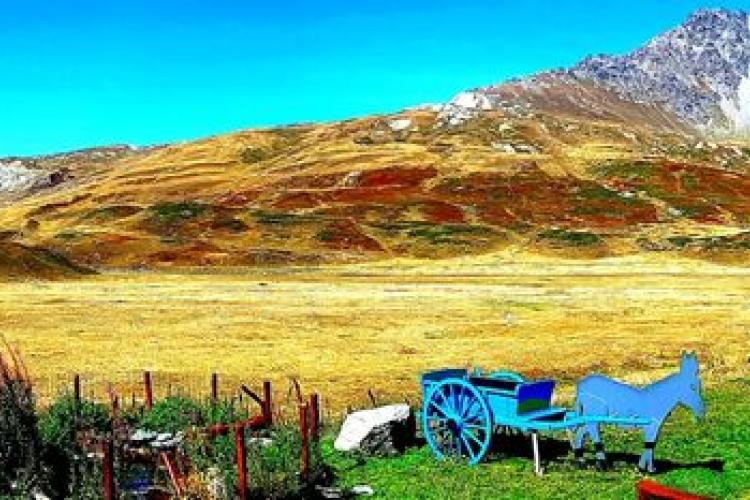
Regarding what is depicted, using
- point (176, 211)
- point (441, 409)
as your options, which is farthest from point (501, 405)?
point (176, 211)

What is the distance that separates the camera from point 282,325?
181 ft

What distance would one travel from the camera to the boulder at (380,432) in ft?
73.9

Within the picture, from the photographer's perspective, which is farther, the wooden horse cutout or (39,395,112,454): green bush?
the wooden horse cutout

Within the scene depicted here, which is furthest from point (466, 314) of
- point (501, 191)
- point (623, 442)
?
point (501, 191)

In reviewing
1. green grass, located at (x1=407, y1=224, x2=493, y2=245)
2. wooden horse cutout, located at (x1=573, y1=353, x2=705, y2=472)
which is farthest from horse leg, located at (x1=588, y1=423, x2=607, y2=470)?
green grass, located at (x1=407, y1=224, x2=493, y2=245)

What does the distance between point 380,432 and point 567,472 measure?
14.6ft

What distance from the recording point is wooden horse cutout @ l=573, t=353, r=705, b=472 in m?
20.6

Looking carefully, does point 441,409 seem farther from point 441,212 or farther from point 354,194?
point 354,194

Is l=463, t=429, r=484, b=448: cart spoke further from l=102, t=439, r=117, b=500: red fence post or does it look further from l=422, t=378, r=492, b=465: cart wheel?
l=102, t=439, r=117, b=500: red fence post

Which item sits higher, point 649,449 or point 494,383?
point 494,383

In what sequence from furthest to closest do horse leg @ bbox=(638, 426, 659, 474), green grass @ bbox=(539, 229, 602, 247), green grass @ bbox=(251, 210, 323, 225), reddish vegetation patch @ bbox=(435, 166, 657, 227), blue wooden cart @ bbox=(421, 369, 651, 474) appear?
reddish vegetation patch @ bbox=(435, 166, 657, 227) < green grass @ bbox=(251, 210, 323, 225) < green grass @ bbox=(539, 229, 602, 247) < blue wooden cart @ bbox=(421, 369, 651, 474) < horse leg @ bbox=(638, 426, 659, 474)

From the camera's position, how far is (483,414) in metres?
21.5

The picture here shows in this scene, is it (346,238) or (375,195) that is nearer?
(346,238)

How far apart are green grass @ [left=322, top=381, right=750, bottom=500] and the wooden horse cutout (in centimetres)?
63
